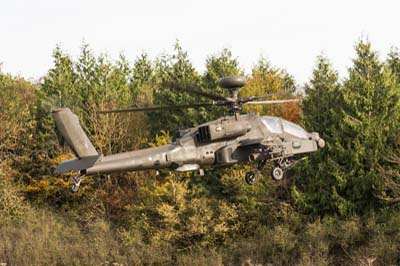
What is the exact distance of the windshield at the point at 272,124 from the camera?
17.6 meters

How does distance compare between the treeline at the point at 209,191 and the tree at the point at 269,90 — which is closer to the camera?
the treeline at the point at 209,191

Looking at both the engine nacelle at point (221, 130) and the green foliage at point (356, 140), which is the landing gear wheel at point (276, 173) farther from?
the green foliage at point (356, 140)

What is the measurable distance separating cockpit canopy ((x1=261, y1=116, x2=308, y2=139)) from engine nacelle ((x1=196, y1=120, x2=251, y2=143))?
0.97 metres

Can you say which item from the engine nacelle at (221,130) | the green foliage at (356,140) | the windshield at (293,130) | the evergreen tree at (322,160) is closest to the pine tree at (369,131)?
the green foliage at (356,140)

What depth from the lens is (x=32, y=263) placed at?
3338 cm

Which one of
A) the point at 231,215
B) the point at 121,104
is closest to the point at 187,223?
the point at 231,215

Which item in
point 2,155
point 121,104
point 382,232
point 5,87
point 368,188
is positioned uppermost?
point 5,87

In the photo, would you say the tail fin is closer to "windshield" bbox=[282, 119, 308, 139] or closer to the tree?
"windshield" bbox=[282, 119, 308, 139]

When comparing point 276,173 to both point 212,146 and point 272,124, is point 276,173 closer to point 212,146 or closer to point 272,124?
point 272,124

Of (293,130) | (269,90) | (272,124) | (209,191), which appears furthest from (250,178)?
(269,90)

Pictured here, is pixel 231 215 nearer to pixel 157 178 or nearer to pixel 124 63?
pixel 157 178

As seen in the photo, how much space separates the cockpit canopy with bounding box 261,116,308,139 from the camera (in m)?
17.6

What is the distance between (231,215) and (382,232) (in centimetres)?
890

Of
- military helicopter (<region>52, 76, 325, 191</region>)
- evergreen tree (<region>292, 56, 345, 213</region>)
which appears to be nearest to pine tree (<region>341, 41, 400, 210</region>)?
evergreen tree (<region>292, 56, 345, 213</region>)
